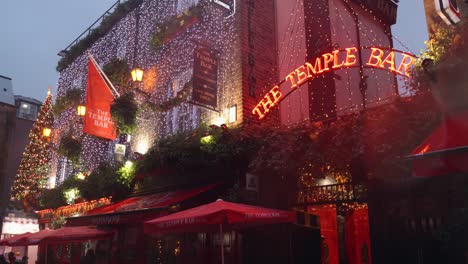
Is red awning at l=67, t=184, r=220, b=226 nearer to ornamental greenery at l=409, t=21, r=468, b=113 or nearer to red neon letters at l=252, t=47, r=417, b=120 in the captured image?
red neon letters at l=252, t=47, r=417, b=120

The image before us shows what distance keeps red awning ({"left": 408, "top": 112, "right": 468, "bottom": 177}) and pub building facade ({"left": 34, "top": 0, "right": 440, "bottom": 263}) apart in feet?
10.5

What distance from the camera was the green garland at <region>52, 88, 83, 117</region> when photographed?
21.7 metres

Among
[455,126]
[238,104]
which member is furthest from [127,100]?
[455,126]

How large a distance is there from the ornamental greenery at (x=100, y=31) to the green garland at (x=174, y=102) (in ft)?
18.0

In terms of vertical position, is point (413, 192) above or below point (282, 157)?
below

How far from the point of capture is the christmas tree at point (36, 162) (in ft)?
79.4

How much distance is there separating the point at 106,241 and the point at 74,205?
434 centimetres

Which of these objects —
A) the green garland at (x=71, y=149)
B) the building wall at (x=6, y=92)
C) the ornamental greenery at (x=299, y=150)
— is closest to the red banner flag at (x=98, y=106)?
the ornamental greenery at (x=299, y=150)

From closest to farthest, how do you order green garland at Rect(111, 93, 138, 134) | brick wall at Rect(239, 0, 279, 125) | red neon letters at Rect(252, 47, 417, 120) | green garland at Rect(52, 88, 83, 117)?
1. red neon letters at Rect(252, 47, 417, 120)
2. brick wall at Rect(239, 0, 279, 125)
3. green garland at Rect(111, 93, 138, 134)
4. green garland at Rect(52, 88, 83, 117)

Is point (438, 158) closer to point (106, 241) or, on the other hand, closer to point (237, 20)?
point (237, 20)

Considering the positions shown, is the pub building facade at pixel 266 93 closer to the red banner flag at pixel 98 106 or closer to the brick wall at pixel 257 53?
the brick wall at pixel 257 53

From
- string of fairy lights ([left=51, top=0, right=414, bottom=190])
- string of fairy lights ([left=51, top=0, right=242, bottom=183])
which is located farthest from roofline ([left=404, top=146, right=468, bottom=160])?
string of fairy lights ([left=51, top=0, right=242, bottom=183])

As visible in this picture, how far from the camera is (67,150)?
1942cm

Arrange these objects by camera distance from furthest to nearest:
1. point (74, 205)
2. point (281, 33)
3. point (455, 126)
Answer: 1. point (74, 205)
2. point (281, 33)
3. point (455, 126)
